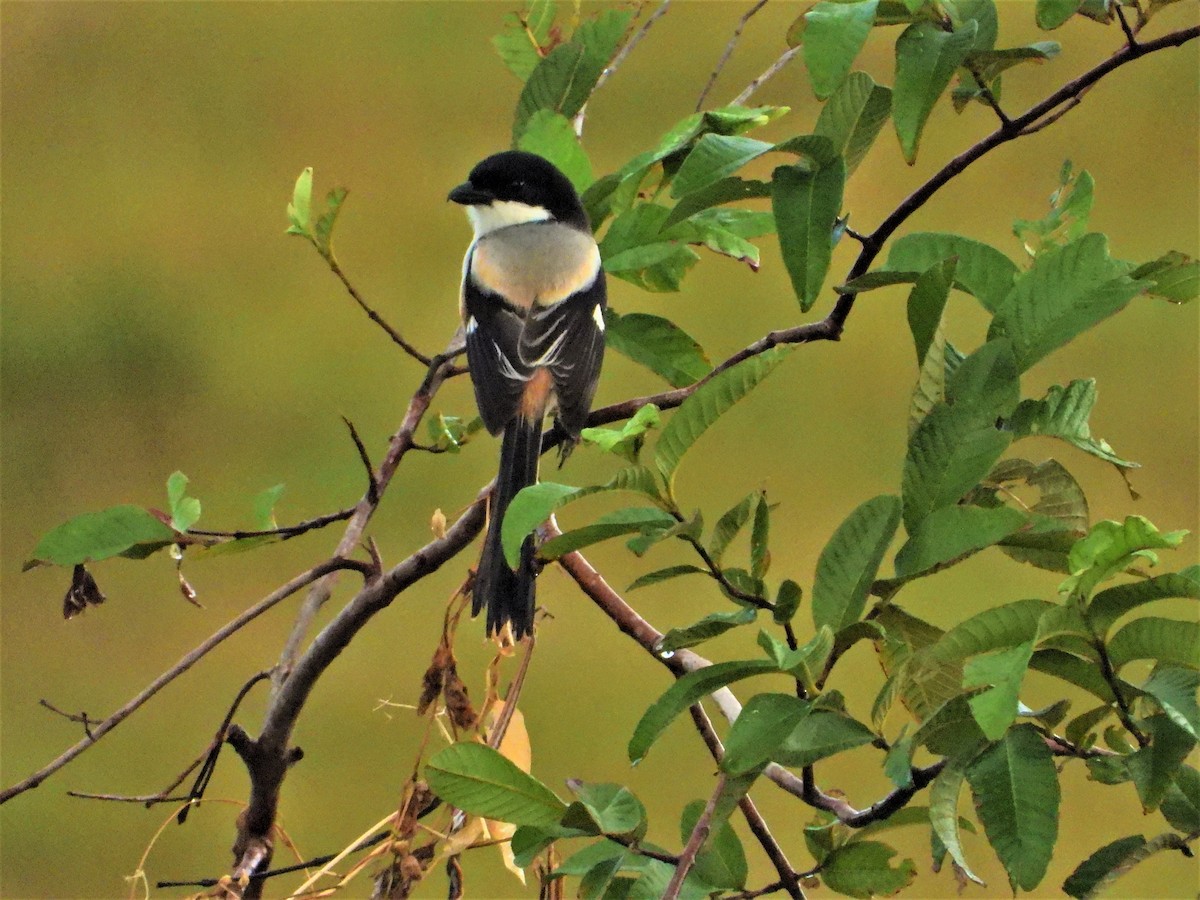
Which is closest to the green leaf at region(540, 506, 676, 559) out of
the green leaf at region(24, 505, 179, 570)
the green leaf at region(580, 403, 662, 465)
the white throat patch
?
the green leaf at region(580, 403, 662, 465)

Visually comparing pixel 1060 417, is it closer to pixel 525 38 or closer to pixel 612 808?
pixel 612 808

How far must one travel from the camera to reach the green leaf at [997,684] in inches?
17.0

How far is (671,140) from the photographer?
74 centimetres

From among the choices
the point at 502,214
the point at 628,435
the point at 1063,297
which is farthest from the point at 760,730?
the point at 502,214

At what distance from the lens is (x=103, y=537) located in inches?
30.0

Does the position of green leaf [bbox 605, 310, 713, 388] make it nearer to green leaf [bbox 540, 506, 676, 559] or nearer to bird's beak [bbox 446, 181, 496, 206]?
green leaf [bbox 540, 506, 676, 559]

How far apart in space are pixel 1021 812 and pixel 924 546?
0.35 ft

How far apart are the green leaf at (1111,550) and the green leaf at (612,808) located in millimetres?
236

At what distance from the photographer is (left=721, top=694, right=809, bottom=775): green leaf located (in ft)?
1.65

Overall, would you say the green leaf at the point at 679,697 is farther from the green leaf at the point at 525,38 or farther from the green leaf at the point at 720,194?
the green leaf at the point at 525,38

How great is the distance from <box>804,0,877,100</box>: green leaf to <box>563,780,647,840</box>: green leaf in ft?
1.09

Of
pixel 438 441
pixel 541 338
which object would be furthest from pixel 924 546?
pixel 541 338

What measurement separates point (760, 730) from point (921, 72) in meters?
0.28

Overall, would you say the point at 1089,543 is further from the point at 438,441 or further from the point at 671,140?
the point at 438,441
